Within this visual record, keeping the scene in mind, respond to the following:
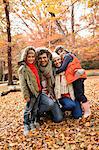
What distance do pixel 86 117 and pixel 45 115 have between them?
90 centimetres

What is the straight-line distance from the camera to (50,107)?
518 centimetres

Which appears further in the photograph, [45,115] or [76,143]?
[45,115]

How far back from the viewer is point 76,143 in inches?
165

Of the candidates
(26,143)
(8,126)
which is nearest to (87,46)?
(8,126)

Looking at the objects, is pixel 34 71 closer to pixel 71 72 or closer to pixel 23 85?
pixel 23 85

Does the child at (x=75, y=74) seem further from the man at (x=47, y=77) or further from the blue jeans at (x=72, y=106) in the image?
the man at (x=47, y=77)

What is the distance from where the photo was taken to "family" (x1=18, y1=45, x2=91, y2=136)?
5.09 metres

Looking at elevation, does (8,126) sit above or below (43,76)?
below

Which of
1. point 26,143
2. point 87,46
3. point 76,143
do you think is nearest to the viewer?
point 76,143

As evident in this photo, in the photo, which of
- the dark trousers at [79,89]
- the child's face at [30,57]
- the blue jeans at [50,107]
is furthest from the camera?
the dark trousers at [79,89]

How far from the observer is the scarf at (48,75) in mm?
5188

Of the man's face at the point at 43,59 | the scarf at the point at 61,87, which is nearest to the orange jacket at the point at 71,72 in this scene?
the scarf at the point at 61,87

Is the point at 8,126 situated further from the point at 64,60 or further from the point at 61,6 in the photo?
the point at 61,6

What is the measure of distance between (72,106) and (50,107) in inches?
17.4
